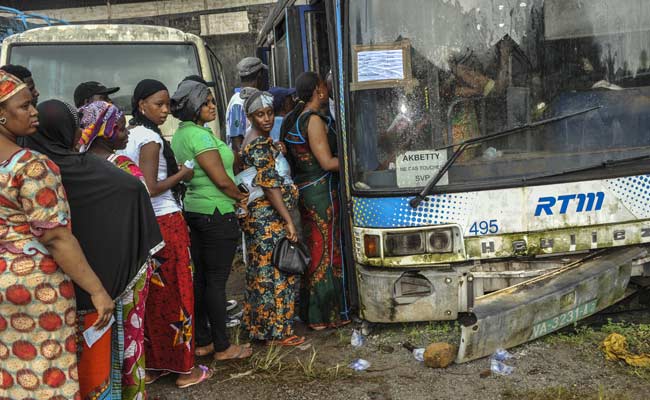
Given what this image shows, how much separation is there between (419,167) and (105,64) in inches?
163

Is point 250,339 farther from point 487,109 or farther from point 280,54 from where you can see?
point 280,54

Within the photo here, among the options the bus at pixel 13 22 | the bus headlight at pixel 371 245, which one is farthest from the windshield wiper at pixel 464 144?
the bus at pixel 13 22

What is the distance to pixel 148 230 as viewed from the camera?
2.92 metres

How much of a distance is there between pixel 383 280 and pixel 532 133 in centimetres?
121

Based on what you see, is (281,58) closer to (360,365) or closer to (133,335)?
(360,365)

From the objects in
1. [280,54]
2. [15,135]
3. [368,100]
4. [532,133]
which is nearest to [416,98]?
[368,100]

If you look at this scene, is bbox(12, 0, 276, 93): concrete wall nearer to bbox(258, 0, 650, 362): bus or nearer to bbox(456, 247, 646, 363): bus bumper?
bbox(258, 0, 650, 362): bus

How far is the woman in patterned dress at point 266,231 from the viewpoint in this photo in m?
4.27

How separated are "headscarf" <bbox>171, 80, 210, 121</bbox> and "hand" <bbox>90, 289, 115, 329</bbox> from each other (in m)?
1.52

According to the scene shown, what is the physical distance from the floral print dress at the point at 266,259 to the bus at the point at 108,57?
2.73 metres

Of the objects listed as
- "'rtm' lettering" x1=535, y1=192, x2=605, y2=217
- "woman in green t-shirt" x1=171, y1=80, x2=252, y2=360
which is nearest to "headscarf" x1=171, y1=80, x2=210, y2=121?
"woman in green t-shirt" x1=171, y1=80, x2=252, y2=360

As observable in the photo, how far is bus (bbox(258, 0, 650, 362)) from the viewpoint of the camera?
392cm

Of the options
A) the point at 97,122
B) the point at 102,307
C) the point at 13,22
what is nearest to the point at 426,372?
the point at 102,307

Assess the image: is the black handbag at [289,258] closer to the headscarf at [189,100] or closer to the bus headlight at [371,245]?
the bus headlight at [371,245]
